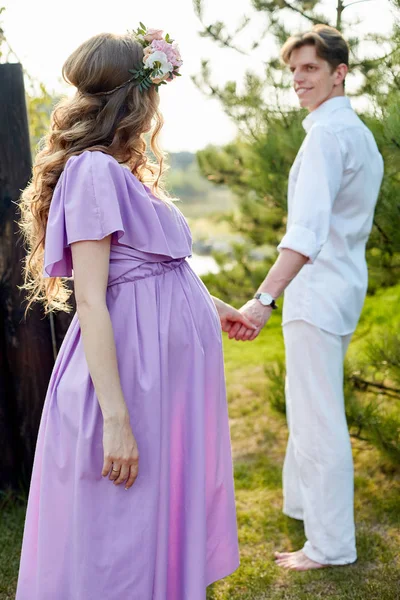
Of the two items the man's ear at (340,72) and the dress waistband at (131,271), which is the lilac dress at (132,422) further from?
the man's ear at (340,72)

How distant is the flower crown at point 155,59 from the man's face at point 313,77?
0.83m

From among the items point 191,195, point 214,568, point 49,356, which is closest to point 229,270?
point 49,356

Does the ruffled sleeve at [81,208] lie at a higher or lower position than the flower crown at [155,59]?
lower

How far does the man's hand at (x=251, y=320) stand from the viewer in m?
2.27

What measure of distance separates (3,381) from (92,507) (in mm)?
1352

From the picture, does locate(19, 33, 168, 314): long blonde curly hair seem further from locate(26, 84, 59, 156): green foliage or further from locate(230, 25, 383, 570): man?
locate(26, 84, 59, 156): green foliage

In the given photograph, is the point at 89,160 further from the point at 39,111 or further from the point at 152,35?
the point at 39,111

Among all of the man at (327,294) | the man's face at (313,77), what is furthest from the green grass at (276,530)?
the man's face at (313,77)

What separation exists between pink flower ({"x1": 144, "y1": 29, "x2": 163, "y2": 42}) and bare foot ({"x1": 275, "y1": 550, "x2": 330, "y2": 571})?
189 cm

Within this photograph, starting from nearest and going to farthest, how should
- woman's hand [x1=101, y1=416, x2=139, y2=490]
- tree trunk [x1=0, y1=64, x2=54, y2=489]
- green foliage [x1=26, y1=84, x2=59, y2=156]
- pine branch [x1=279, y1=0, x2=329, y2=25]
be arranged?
woman's hand [x1=101, y1=416, x2=139, y2=490], tree trunk [x1=0, y1=64, x2=54, y2=489], green foliage [x1=26, y1=84, x2=59, y2=156], pine branch [x1=279, y1=0, x2=329, y2=25]

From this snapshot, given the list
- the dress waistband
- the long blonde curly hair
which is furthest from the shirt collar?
the dress waistband

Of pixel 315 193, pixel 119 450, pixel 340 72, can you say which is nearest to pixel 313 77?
pixel 340 72

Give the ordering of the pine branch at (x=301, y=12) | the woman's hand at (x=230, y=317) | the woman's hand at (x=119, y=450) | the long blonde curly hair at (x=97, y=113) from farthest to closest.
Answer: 1. the pine branch at (x=301, y=12)
2. the woman's hand at (x=230, y=317)
3. the long blonde curly hair at (x=97, y=113)
4. the woman's hand at (x=119, y=450)

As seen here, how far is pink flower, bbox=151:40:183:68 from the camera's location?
Answer: 1.70 meters
